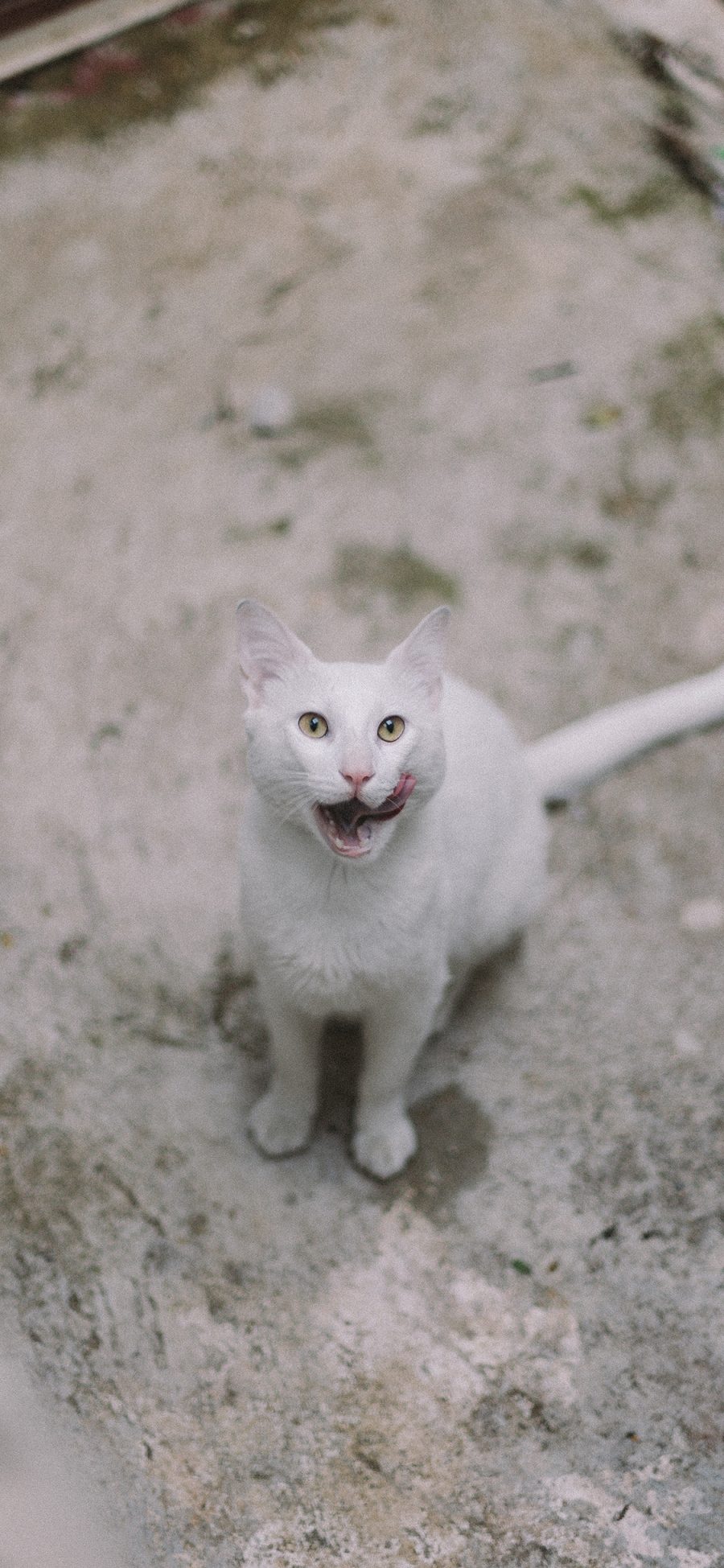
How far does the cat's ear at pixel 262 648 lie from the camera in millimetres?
1556

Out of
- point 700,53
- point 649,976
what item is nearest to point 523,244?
point 700,53

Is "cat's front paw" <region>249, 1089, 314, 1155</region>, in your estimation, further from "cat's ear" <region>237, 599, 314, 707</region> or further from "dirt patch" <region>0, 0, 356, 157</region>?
"dirt patch" <region>0, 0, 356, 157</region>

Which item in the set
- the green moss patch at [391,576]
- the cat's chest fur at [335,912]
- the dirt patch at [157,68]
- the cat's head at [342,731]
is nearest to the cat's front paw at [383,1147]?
the cat's chest fur at [335,912]

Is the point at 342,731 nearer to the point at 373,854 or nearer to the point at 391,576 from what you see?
the point at 373,854

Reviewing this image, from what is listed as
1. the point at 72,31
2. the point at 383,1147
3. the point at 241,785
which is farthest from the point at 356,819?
the point at 72,31

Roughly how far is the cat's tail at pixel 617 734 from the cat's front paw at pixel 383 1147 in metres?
0.74

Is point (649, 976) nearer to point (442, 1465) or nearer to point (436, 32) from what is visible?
point (442, 1465)

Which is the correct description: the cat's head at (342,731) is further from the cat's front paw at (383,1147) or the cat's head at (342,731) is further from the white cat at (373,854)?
the cat's front paw at (383,1147)

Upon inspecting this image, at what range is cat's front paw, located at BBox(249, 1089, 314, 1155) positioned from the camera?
2.08 metres

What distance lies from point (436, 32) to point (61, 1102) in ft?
11.6

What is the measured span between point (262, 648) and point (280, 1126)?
91 cm

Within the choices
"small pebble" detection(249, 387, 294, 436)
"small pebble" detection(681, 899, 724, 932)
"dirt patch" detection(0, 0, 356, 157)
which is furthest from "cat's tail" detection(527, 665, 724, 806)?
"dirt patch" detection(0, 0, 356, 157)

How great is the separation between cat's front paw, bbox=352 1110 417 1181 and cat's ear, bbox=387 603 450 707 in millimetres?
825

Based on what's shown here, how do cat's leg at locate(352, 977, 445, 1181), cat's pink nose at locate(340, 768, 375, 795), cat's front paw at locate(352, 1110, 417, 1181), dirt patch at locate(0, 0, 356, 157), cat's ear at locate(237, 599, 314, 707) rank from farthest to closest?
1. dirt patch at locate(0, 0, 356, 157)
2. cat's front paw at locate(352, 1110, 417, 1181)
3. cat's leg at locate(352, 977, 445, 1181)
4. cat's ear at locate(237, 599, 314, 707)
5. cat's pink nose at locate(340, 768, 375, 795)
